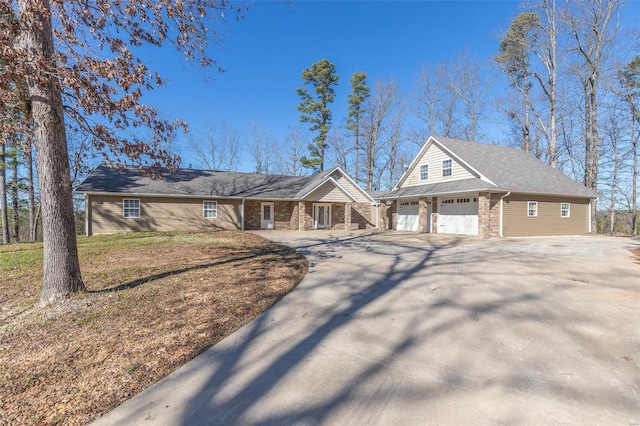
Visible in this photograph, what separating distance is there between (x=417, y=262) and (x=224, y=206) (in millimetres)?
14297

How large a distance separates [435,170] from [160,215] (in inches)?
665

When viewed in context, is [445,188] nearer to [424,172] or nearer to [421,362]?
[424,172]

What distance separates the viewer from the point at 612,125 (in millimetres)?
24359

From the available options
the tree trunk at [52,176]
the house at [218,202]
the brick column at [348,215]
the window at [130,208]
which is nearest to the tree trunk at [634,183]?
the house at [218,202]

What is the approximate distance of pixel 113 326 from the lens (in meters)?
4.21

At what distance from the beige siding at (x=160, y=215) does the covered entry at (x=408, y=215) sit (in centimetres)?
1123

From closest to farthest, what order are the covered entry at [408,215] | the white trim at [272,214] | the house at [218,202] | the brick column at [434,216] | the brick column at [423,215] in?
the house at [218,202] < the brick column at [434,216] < the brick column at [423,215] < the covered entry at [408,215] < the white trim at [272,214]

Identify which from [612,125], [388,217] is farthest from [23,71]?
[612,125]

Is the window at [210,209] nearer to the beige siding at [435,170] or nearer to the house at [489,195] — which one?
the house at [489,195]

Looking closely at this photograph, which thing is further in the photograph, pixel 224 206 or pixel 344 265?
pixel 224 206

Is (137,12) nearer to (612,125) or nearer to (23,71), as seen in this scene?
(23,71)

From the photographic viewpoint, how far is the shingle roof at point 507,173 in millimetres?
15676

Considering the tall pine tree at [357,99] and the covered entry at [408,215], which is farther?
the tall pine tree at [357,99]

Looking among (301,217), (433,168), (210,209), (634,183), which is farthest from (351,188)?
(634,183)
